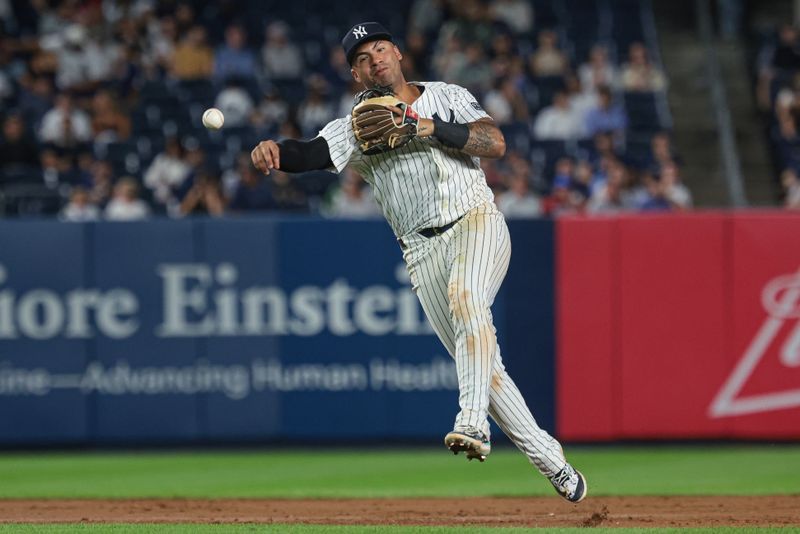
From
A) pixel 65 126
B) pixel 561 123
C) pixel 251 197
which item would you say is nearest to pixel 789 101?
pixel 561 123

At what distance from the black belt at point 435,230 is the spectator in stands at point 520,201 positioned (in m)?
5.69

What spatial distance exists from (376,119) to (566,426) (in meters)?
5.38

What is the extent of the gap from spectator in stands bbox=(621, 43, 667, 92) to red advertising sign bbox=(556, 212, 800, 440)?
4.34 metres

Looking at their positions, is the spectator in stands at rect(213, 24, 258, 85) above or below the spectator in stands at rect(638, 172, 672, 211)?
above

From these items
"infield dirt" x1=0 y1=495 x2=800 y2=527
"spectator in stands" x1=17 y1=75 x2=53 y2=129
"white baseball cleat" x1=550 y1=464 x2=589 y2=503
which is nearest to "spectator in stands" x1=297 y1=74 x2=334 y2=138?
"spectator in stands" x1=17 y1=75 x2=53 y2=129

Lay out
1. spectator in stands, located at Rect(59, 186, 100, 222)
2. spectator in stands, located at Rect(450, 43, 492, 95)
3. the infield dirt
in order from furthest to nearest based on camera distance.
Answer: spectator in stands, located at Rect(450, 43, 492, 95) < spectator in stands, located at Rect(59, 186, 100, 222) < the infield dirt

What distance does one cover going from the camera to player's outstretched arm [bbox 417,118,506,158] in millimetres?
5824

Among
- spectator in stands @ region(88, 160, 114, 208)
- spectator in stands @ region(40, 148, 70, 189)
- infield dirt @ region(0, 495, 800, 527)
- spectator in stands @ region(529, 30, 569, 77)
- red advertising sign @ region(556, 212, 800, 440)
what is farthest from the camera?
spectator in stands @ region(529, 30, 569, 77)

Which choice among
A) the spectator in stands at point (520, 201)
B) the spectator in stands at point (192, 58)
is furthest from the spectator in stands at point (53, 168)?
the spectator in stands at point (520, 201)

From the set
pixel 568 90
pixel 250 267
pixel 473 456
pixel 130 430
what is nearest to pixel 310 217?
pixel 250 267

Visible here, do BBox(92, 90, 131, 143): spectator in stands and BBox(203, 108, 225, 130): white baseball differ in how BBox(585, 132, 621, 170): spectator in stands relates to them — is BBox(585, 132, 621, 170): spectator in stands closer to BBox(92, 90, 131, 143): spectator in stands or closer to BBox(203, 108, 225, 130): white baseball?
BBox(92, 90, 131, 143): spectator in stands

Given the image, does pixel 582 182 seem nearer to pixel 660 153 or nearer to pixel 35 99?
pixel 660 153

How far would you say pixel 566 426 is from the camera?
1064 centimetres

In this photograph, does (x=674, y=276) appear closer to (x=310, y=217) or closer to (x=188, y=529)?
(x=310, y=217)
